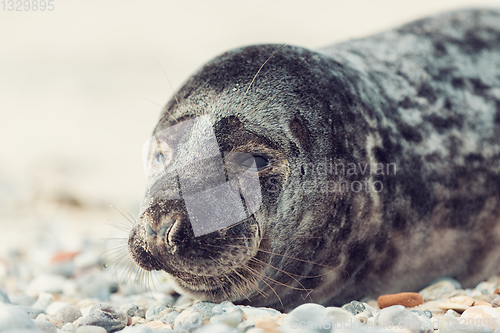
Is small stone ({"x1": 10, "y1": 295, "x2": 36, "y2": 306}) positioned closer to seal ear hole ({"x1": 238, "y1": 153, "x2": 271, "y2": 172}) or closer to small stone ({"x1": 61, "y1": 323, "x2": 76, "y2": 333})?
small stone ({"x1": 61, "y1": 323, "x2": 76, "y2": 333})

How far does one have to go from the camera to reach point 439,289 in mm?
3324

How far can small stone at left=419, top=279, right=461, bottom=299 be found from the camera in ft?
10.6

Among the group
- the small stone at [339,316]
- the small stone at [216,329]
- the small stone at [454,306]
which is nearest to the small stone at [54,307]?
the small stone at [216,329]

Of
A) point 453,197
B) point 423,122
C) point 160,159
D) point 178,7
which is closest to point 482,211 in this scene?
point 453,197

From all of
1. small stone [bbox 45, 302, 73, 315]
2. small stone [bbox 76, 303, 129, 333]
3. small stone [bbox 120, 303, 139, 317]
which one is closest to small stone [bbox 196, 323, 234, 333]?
small stone [bbox 76, 303, 129, 333]

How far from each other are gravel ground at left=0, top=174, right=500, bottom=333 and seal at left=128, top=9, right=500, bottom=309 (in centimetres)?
22

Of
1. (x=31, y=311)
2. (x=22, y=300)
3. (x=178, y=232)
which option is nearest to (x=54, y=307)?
(x=31, y=311)

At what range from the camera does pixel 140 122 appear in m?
10.3

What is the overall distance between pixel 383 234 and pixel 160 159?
4.74 feet

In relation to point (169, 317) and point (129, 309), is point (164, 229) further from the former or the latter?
point (129, 309)

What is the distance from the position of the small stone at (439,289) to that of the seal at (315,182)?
3.4 inches

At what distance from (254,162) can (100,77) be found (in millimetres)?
11065

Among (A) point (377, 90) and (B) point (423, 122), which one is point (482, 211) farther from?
(A) point (377, 90)

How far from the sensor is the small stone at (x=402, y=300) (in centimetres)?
297
